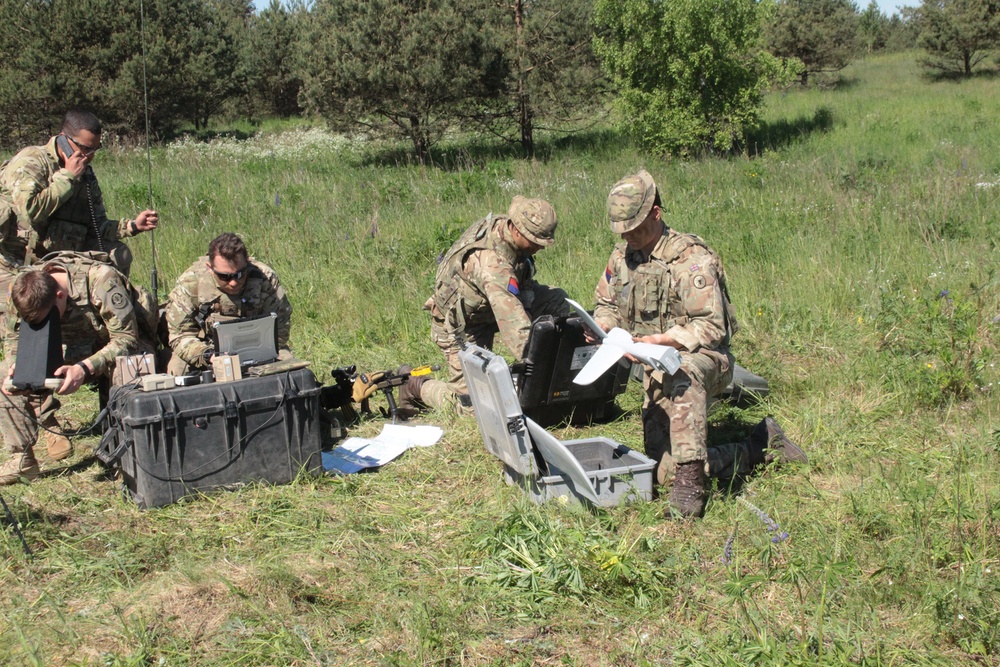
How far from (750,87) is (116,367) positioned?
1239 centimetres

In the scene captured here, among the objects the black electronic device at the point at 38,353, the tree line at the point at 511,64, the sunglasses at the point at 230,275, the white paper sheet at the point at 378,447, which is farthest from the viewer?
the tree line at the point at 511,64

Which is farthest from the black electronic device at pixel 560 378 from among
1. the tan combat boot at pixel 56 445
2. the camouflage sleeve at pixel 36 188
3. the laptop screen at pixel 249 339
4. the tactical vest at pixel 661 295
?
the camouflage sleeve at pixel 36 188

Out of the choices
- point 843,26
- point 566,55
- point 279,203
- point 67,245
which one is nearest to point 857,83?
point 843,26

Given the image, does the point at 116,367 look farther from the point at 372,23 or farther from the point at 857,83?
the point at 857,83

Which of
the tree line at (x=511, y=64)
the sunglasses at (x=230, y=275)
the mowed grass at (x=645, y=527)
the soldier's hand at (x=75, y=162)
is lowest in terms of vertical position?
the mowed grass at (x=645, y=527)

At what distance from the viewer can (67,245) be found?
6.16 m

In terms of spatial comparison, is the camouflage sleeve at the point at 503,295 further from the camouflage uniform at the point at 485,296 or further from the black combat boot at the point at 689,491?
the black combat boot at the point at 689,491

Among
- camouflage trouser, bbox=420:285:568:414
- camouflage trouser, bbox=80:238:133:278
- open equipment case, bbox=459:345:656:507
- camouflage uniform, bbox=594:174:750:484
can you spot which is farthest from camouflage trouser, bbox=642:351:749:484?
camouflage trouser, bbox=80:238:133:278

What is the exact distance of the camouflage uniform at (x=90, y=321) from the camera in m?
5.25

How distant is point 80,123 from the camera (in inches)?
230

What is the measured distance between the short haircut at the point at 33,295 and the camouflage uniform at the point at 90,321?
1.18 ft

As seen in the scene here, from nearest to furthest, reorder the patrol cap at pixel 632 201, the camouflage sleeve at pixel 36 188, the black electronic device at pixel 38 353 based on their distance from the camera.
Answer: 1. the patrol cap at pixel 632 201
2. the black electronic device at pixel 38 353
3. the camouflage sleeve at pixel 36 188

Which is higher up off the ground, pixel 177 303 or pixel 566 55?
pixel 566 55

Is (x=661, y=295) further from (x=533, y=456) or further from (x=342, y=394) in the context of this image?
(x=342, y=394)
